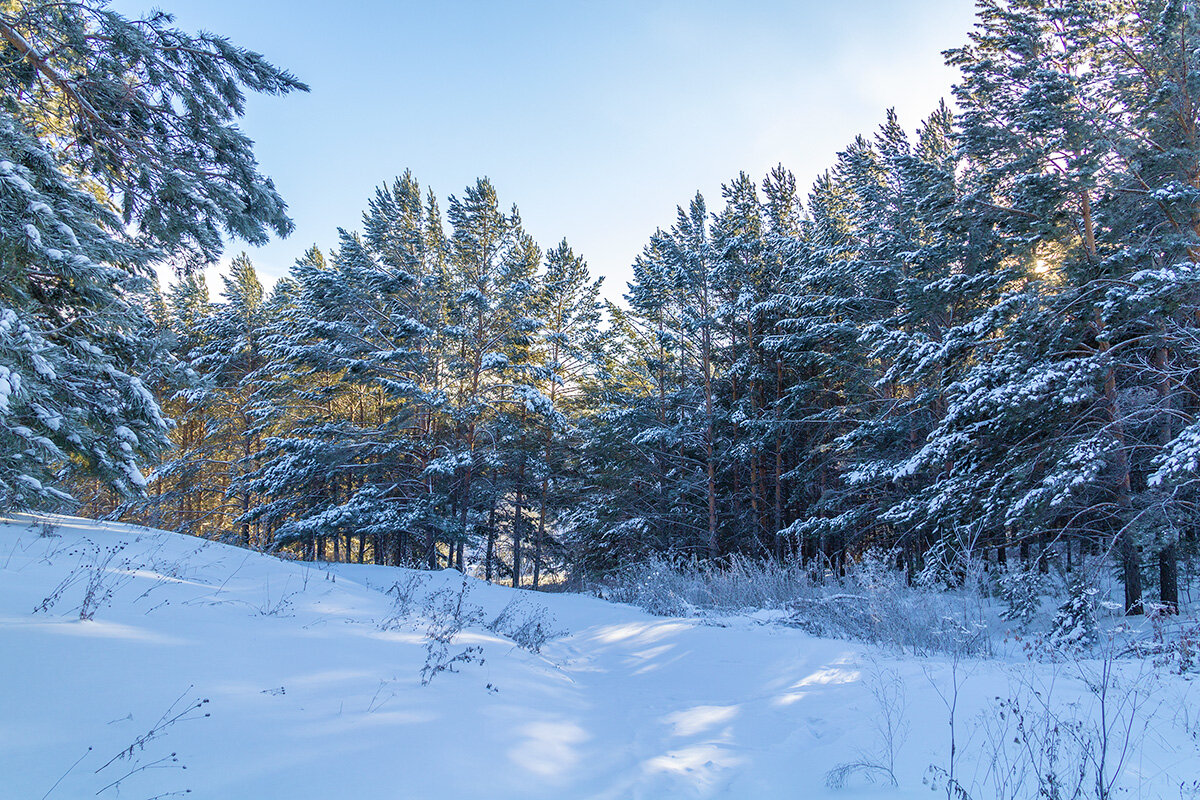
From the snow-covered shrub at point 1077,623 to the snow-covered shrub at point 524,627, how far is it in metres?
5.61

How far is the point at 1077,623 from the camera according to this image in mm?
6680

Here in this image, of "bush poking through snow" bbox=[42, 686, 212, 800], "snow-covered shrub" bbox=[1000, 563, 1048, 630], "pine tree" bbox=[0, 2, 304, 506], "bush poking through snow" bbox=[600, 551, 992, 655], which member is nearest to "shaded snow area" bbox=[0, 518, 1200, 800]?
"bush poking through snow" bbox=[42, 686, 212, 800]

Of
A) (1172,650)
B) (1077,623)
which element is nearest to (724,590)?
(1077,623)

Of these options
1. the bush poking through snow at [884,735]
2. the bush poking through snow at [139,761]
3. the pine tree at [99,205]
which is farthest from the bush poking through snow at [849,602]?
the pine tree at [99,205]

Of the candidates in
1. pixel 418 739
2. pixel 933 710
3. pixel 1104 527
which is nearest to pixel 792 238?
pixel 1104 527

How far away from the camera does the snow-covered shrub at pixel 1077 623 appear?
6200mm

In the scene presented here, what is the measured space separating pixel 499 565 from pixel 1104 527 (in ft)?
61.9

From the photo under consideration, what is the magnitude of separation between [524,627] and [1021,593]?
779 cm

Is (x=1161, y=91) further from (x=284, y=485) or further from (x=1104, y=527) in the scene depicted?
(x=284, y=485)

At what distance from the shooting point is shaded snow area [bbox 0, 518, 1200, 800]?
216 cm

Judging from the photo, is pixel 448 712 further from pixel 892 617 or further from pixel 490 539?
pixel 490 539

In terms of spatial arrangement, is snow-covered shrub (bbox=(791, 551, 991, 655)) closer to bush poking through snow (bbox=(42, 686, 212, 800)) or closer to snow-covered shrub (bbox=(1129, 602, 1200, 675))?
snow-covered shrub (bbox=(1129, 602, 1200, 675))

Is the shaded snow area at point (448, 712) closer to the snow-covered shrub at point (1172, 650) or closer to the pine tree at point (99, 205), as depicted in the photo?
the snow-covered shrub at point (1172, 650)

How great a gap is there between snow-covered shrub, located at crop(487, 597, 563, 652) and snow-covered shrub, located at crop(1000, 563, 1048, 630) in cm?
694
